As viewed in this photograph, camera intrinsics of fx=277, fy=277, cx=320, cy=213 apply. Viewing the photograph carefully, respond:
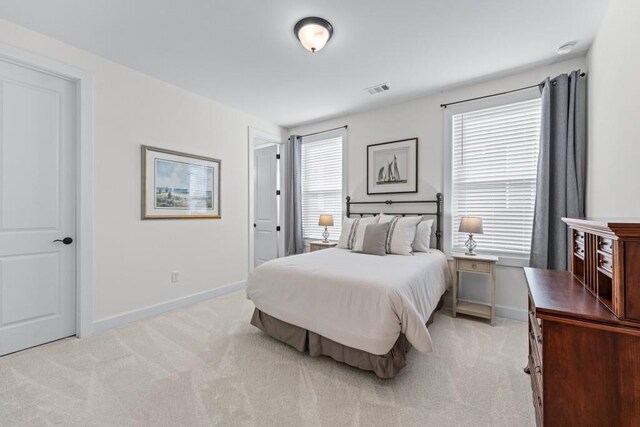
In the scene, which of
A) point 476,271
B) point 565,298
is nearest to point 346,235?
point 476,271

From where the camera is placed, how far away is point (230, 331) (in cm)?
275

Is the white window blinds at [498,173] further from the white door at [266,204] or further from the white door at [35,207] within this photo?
the white door at [35,207]

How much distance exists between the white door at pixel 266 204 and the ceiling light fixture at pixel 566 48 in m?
3.98

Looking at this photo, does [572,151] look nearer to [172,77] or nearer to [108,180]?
[172,77]

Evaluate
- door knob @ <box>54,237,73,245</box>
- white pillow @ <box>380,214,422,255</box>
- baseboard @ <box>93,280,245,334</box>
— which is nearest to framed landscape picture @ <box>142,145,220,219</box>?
door knob @ <box>54,237,73,245</box>

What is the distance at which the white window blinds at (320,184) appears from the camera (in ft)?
14.9

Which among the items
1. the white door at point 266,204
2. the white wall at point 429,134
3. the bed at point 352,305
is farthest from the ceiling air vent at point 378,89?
the white door at point 266,204

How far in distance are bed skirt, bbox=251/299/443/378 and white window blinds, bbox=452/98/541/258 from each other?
6.06ft

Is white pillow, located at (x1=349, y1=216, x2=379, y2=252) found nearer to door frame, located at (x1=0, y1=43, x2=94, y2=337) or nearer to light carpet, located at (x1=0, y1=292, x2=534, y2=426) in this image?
light carpet, located at (x1=0, y1=292, x2=534, y2=426)

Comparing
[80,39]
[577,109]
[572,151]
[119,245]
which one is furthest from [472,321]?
[80,39]

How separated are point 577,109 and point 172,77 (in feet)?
13.8

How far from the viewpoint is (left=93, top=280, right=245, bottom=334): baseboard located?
275 cm

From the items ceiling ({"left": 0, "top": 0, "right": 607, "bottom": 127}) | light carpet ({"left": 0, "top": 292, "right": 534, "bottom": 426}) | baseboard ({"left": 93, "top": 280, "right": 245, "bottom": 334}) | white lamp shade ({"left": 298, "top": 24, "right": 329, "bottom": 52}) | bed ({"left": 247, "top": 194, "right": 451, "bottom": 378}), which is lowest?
light carpet ({"left": 0, "top": 292, "right": 534, "bottom": 426})

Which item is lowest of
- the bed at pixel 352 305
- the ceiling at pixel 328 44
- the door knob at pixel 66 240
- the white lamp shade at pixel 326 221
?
the bed at pixel 352 305
